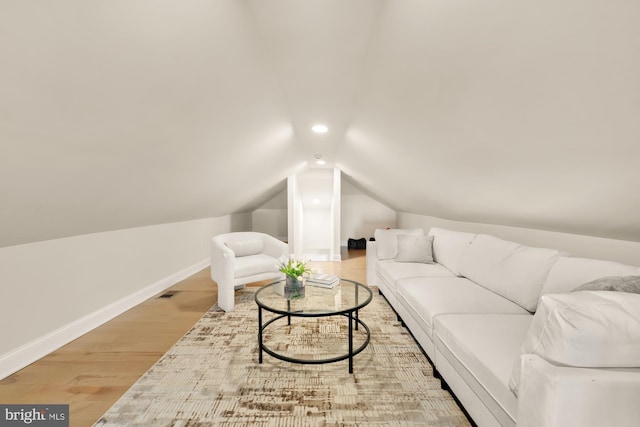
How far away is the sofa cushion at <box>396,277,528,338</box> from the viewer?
1.96 meters

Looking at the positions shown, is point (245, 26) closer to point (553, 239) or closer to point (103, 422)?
point (103, 422)

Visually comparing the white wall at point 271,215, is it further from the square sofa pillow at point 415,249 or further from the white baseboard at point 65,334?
the square sofa pillow at point 415,249

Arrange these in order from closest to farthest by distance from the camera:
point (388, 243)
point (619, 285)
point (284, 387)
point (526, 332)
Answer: point (619, 285) → point (526, 332) → point (284, 387) → point (388, 243)

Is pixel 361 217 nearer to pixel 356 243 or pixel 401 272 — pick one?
pixel 356 243

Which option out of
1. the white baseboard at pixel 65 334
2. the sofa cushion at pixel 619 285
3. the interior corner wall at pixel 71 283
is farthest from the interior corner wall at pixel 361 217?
the sofa cushion at pixel 619 285

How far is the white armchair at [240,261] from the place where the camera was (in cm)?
316

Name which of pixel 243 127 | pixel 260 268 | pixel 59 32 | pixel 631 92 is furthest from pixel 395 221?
pixel 59 32

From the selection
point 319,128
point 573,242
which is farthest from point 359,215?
point 573,242

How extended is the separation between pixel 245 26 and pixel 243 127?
132 centimetres

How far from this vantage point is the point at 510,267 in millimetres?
2205

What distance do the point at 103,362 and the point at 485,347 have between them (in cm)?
265

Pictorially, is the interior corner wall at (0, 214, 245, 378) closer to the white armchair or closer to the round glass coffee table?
the white armchair

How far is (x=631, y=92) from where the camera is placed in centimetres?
104

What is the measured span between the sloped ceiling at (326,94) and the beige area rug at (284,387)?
56.5 inches
